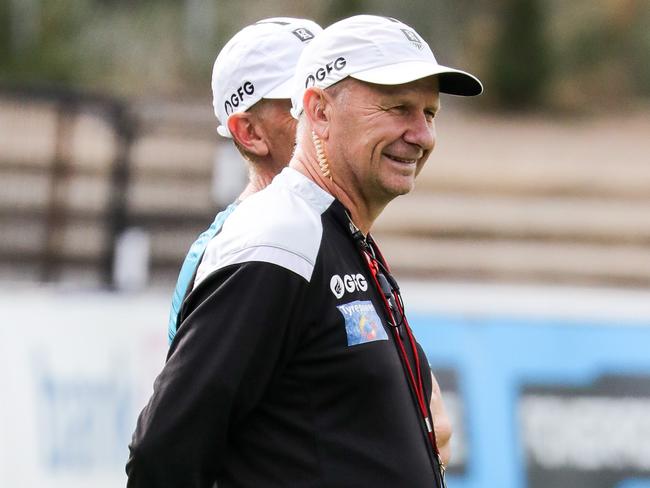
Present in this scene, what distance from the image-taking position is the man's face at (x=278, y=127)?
3393mm

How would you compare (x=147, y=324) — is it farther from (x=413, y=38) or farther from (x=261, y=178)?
(x=413, y=38)

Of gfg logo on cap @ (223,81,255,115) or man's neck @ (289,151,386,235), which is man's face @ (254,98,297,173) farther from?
man's neck @ (289,151,386,235)

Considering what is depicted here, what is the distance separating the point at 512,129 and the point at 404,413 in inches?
717

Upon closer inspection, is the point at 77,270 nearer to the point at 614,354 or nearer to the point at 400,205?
the point at 614,354

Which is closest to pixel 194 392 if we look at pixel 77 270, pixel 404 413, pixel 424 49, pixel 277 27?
pixel 404 413

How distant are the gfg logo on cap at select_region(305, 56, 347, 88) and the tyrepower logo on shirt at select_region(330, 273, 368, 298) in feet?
1.46

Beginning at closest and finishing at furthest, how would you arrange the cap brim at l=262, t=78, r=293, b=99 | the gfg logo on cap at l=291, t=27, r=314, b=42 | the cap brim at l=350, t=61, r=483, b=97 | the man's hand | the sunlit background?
the cap brim at l=350, t=61, r=483, b=97, the man's hand, the cap brim at l=262, t=78, r=293, b=99, the gfg logo on cap at l=291, t=27, r=314, b=42, the sunlit background

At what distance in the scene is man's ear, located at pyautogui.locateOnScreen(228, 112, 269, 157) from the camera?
3.41 metres

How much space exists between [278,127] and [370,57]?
743 millimetres

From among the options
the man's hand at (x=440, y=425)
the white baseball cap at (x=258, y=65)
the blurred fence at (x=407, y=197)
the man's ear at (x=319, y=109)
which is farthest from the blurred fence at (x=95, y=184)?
the man's ear at (x=319, y=109)

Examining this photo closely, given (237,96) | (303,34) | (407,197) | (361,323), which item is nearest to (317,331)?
(361,323)

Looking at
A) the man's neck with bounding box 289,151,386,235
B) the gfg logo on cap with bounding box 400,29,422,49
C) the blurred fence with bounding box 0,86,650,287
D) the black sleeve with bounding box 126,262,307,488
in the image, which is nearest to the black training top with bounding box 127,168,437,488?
the black sleeve with bounding box 126,262,307,488

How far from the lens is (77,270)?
765 centimetres

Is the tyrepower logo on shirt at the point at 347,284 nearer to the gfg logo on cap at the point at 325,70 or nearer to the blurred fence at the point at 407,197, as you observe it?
the gfg logo on cap at the point at 325,70
